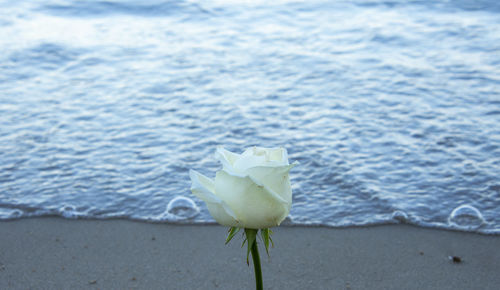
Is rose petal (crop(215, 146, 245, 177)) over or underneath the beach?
over

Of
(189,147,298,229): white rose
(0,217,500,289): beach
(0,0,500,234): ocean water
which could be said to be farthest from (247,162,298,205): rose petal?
(0,0,500,234): ocean water

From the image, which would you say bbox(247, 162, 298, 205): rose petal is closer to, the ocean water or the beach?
the beach

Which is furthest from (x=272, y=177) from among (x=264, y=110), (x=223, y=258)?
(x=264, y=110)

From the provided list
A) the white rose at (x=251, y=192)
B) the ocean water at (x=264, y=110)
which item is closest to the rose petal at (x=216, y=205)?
the white rose at (x=251, y=192)

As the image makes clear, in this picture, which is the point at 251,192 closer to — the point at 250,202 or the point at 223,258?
the point at 250,202

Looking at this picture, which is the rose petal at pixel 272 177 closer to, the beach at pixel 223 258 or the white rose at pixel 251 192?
the white rose at pixel 251 192
